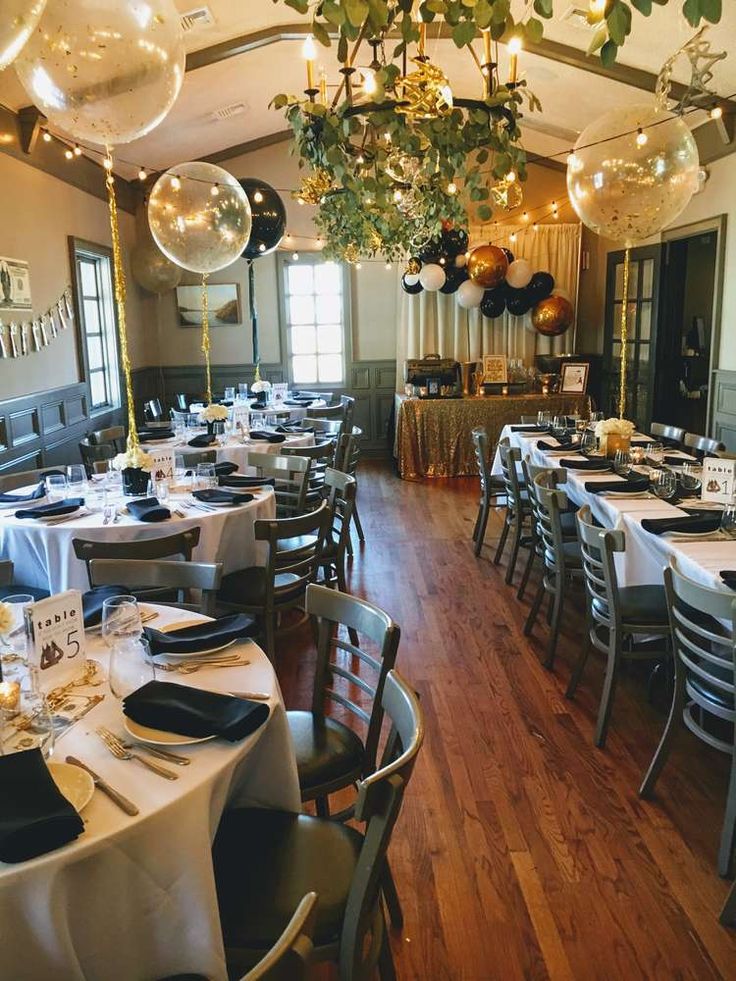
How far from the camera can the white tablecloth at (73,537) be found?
349 cm

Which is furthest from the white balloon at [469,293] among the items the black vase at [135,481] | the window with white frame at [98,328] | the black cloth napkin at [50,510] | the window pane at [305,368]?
the black cloth napkin at [50,510]

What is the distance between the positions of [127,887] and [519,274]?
8777 millimetres

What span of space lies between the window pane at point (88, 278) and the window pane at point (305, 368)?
3.00 metres

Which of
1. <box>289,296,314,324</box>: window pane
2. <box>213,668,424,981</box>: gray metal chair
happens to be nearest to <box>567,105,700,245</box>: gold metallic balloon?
<box>213,668,424,981</box>: gray metal chair

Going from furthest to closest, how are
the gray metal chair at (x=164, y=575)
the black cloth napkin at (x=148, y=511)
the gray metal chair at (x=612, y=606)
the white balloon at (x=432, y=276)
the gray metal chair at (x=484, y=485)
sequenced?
the white balloon at (x=432, y=276) < the gray metal chair at (x=484, y=485) < the black cloth napkin at (x=148, y=511) < the gray metal chair at (x=612, y=606) < the gray metal chair at (x=164, y=575)

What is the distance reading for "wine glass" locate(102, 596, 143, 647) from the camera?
197 centimetres

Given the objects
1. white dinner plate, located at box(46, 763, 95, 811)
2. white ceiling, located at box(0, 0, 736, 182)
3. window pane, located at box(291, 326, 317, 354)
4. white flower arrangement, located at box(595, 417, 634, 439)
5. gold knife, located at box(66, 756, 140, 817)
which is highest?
white ceiling, located at box(0, 0, 736, 182)

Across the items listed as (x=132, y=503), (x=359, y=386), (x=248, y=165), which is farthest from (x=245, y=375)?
(x=132, y=503)

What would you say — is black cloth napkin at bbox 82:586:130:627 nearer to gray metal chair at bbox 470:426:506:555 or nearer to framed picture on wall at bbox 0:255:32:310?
gray metal chair at bbox 470:426:506:555

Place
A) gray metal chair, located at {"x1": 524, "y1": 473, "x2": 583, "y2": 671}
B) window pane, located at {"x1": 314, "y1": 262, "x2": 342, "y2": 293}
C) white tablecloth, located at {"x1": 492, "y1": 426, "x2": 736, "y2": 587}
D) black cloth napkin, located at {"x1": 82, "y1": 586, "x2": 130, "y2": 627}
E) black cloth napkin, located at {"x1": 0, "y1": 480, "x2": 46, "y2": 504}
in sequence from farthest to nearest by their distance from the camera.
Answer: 1. window pane, located at {"x1": 314, "y1": 262, "x2": 342, "y2": 293}
2. black cloth napkin, located at {"x1": 0, "y1": 480, "x2": 46, "y2": 504}
3. gray metal chair, located at {"x1": 524, "y1": 473, "x2": 583, "y2": 671}
4. white tablecloth, located at {"x1": 492, "y1": 426, "x2": 736, "y2": 587}
5. black cloth napkin, located at {"x1": 82, "y1": 586, "x2": 130, "y2": 627}

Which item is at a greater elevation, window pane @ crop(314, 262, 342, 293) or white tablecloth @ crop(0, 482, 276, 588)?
window pane @ crop(314, 262, 342, 293)

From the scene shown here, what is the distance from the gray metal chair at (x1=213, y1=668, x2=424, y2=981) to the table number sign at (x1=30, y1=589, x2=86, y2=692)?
55 centimetres

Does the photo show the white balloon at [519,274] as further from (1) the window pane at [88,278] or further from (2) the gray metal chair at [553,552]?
(2) the gray metal chair at [553,552]

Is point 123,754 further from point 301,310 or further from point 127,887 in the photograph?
point 301,310
